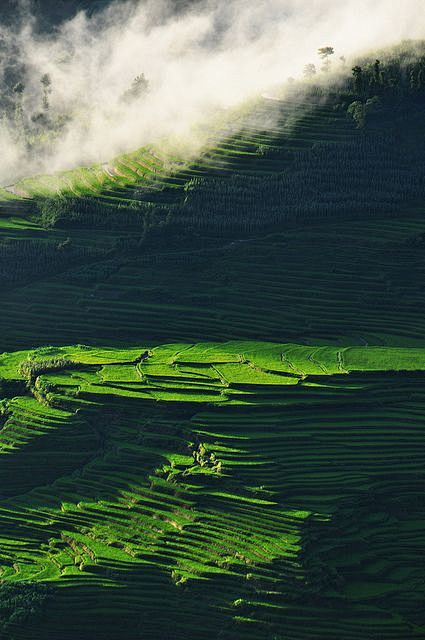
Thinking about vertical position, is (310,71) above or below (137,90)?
above

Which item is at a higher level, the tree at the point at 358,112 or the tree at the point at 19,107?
the tree at the point at 19,107

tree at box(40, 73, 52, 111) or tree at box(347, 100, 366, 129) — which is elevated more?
tree at box(40, 73, 52, 111)

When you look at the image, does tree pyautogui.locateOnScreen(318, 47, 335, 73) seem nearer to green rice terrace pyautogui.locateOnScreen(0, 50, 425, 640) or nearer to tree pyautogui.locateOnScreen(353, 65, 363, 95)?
green rice terrace pyautogui.locateOnScreen(0, 50, 425, 640)

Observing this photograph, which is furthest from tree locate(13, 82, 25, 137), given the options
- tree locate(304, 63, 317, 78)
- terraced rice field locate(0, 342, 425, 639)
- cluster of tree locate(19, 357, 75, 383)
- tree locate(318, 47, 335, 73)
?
terraced rice field locate(0, 342, 425, 639)

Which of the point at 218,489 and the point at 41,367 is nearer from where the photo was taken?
the point at 218,489

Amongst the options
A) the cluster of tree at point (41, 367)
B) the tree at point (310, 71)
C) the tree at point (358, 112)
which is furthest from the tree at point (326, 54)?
the cluster of tree at point (41, 367)

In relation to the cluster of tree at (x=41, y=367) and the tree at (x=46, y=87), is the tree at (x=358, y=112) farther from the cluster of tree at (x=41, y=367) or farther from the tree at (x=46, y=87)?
the tree at (x=46, y=87)

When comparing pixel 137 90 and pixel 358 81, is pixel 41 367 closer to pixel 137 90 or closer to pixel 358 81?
pixel 358 81

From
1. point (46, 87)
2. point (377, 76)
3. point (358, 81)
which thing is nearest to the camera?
point (358, 81)

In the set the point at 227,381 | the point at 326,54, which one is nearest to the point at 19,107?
the point at 326,54
